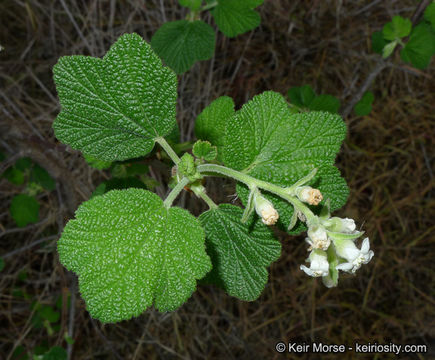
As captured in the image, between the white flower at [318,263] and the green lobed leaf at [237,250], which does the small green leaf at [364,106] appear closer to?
the green lobed leaf at [237,250]

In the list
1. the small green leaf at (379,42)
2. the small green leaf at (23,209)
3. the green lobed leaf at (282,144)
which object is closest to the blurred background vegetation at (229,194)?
the small green leaf at (23,209)

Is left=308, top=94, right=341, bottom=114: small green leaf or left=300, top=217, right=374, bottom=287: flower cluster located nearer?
left=300, top=217, right=374, bottom=287: flower cluster

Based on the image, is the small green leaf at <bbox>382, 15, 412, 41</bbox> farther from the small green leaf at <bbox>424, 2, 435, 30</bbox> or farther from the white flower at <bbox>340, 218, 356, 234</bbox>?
the white flower at <bbox>340, 218, 356, 234</bbox>

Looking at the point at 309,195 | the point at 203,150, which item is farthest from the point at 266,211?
the point at 203,150

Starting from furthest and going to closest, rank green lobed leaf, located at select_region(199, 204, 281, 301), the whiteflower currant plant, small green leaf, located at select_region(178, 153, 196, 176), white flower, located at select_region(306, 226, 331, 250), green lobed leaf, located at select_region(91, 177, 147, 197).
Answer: green lobed leaf, located at select_region(91, 177, 147, 197), green lobed leaf, located at select_region(199, 204, 281, 301), small green leaf, located at select_region(178, 153, 196, 176), the whiteflower currant plant, white flower, located at select_region(306, 226, 331, 250)

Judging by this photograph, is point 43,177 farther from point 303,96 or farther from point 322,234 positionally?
point 322,234

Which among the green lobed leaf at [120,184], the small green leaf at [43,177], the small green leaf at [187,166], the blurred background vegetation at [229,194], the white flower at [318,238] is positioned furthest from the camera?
the blurred background vegetation at [229,194]

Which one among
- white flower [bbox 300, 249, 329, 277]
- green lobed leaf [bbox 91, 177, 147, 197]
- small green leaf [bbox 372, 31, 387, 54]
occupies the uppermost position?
white flower [bbox 300, 249, 329, 277]

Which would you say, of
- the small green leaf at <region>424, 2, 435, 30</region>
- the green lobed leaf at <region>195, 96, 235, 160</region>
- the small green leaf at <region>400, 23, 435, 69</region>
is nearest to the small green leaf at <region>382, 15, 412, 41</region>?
the small green leaf at <region>400, 23, 435, 69</region>
